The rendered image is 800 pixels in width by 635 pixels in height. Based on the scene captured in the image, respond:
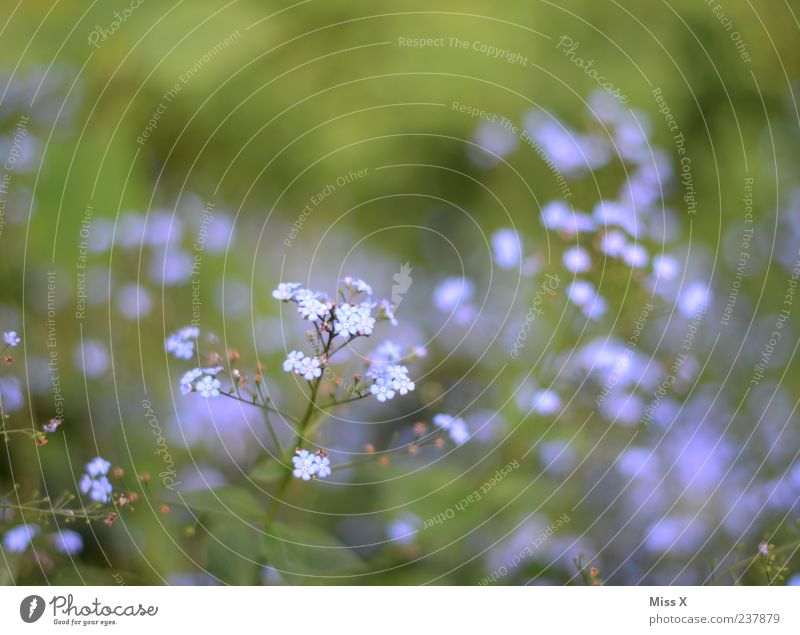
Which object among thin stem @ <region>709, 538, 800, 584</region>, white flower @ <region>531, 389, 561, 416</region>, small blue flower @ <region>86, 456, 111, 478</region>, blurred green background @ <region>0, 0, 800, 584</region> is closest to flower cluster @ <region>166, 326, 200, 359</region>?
blurred green background @ <region>0, 0, 800, 584</region>

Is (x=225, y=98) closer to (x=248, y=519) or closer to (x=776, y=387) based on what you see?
(x=248, y=519)

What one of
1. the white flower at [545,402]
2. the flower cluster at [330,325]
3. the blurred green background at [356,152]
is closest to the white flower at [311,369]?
the flower cluster at [330,325]

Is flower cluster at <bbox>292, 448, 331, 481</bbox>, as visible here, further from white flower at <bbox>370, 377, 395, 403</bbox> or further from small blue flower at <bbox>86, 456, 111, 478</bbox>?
small blue flower at <bbox>86, 456, 111, 478</bbox>

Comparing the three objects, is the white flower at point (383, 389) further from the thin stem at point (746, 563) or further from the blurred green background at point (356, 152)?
the thin stem at point (746, 563)

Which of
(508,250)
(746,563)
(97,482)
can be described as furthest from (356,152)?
(746,563)

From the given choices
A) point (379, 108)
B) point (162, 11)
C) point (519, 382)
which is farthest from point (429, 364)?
point (162, 11)

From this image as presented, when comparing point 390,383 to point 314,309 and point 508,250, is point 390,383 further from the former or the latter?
point 508,250
